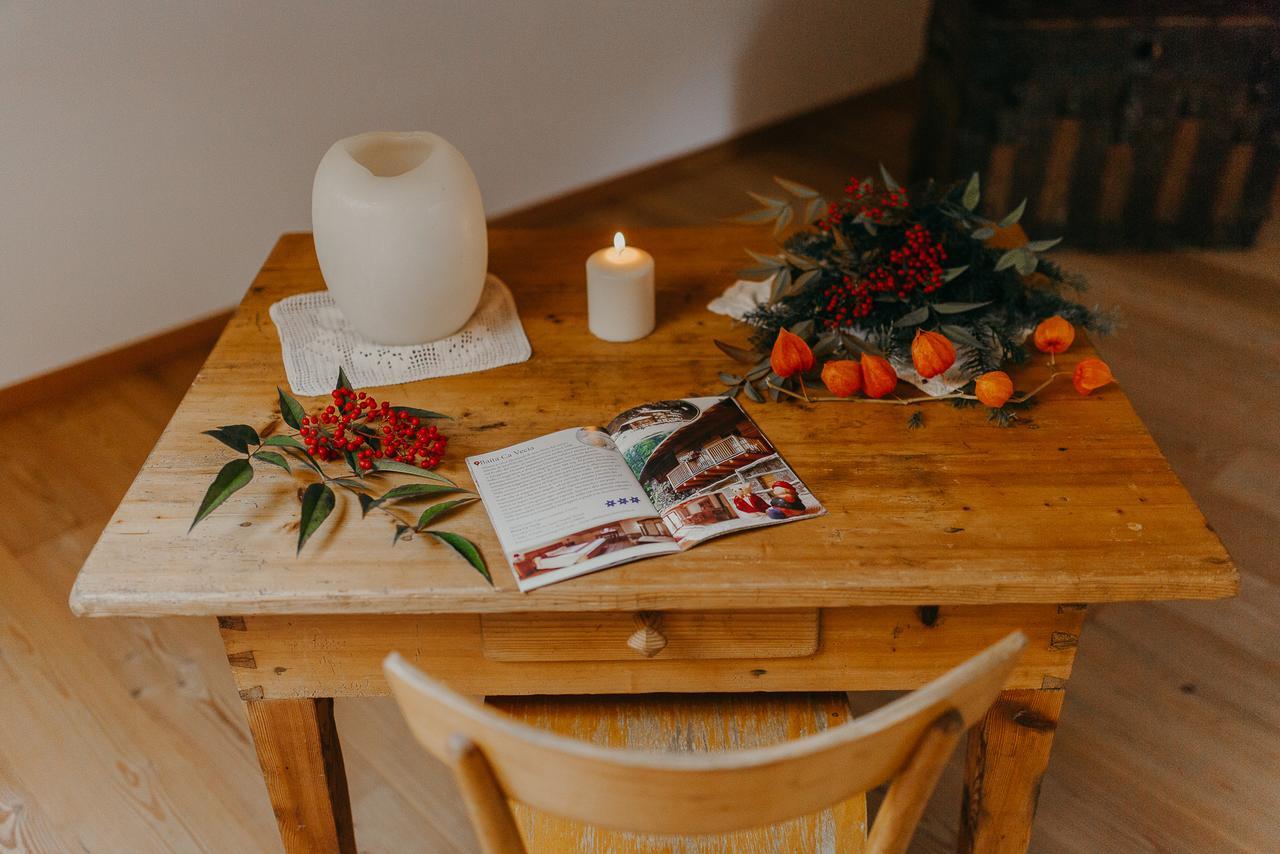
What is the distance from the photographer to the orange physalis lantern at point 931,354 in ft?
3.57

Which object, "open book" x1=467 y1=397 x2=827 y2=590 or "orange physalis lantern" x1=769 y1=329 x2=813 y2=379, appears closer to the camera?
"open book" x1=467 y1=397 x2=827 y2=590

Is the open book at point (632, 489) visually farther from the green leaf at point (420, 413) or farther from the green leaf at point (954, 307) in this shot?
the green leaf at point (954, 307)

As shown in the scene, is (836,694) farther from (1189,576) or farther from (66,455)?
(66,455)

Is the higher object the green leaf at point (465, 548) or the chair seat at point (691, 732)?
the green leaf at point (465, 548)

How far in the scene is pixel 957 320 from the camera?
1.19m

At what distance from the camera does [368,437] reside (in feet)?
3.53

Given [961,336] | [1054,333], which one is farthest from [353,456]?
[1054,333]

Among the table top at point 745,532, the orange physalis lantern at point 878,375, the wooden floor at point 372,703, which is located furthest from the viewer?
the wooden floor at point 372,703

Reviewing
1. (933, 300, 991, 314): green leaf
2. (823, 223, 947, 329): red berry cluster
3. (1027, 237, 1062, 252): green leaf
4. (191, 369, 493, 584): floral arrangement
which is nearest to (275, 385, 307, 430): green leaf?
(191, 369, 493, 584): floral arrangement

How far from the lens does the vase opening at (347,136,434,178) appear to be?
1.24 meters

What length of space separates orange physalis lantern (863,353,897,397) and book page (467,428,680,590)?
282mm

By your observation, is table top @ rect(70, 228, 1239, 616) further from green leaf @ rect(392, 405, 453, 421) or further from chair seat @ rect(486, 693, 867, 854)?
chair seat @ rect(486, 693, 867, 854)

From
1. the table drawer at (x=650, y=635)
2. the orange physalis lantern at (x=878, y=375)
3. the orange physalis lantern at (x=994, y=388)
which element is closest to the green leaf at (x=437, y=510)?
the table drawer at (x=650, y=635)

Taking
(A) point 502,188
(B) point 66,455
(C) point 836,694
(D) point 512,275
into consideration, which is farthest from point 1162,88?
(B) point 66,455
